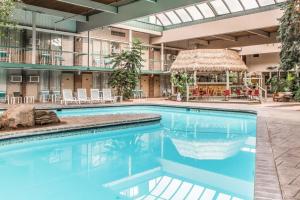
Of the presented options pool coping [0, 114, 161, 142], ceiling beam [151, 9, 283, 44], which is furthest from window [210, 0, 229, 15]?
pool coping [0, 114, 161, 142]

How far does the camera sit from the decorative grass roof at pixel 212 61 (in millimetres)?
19031

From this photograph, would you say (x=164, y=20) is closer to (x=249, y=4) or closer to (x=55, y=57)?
(x=249, y=4)

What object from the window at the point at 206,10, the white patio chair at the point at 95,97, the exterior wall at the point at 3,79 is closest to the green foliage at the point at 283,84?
the window at the point at 206,10

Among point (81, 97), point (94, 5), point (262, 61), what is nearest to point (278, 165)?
point (94, 5)

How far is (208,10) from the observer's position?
784 inches

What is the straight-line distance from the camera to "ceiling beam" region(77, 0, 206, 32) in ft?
39.8

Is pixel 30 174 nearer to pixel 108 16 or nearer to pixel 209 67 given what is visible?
pixel 108 16

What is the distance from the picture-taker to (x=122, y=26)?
20953 mm

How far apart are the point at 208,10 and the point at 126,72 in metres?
7.05

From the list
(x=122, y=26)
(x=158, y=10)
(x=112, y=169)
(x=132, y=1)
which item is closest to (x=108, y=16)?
(x=132, y=1)

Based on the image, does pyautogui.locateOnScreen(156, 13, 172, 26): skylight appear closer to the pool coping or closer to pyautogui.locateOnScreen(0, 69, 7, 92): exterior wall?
pyautogui.locateOnScreen(0, 69, 7, 92): exterior wall

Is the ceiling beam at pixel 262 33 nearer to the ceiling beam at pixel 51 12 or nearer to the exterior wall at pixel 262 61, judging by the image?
the exterior wall at pixel 262 61

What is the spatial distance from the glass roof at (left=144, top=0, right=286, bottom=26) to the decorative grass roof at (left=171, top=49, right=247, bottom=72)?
2.64m

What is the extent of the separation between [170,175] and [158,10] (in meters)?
9.16
